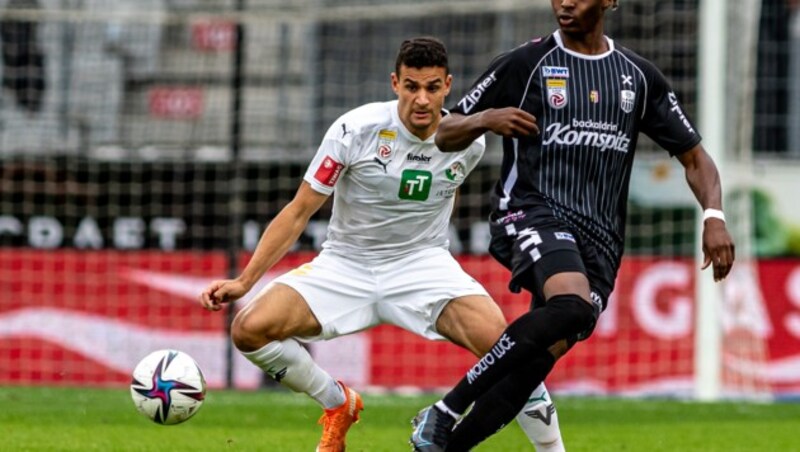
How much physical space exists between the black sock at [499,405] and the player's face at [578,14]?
4.71 ft

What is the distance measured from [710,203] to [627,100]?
58 cm

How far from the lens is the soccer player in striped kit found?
6145mm

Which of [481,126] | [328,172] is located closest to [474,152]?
[328,172]

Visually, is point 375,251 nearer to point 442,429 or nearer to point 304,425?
point 442,429

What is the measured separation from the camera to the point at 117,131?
52.6 ft

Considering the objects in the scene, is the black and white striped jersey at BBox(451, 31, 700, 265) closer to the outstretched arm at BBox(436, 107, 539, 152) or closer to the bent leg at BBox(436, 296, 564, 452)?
the outstretched arm at BBox(436, 107, 539, 152)

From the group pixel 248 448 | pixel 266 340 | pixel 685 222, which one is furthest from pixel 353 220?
pixel 685 222

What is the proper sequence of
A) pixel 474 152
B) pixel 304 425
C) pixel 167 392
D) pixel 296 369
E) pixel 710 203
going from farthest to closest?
pixel 304 425 → pixel 474 152 → pixel 296 369 → pixel 167 392 → pixel 710 203

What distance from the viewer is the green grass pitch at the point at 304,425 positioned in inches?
328

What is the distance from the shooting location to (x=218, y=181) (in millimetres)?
14805

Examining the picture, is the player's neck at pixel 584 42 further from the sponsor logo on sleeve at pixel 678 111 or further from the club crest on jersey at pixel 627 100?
the sponsor logo on sleeve at pixel 678 111

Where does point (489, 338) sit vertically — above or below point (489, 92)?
below

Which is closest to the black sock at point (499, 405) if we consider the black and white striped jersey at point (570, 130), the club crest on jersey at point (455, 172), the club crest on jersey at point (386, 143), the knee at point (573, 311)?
the knee at point (573, 311)

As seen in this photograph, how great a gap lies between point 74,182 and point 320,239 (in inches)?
95.8
